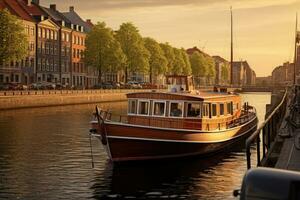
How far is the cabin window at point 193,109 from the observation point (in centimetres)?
2889

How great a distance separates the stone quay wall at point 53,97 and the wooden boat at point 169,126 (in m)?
36.7

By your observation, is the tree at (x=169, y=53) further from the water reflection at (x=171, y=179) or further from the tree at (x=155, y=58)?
the water reflection at (x=171, y=179)

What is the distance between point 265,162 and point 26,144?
835 inches

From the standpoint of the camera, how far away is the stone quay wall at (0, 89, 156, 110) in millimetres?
64925

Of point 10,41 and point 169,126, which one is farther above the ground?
Answer: point 10,41

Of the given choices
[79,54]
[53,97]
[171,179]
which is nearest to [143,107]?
→ [171,179]

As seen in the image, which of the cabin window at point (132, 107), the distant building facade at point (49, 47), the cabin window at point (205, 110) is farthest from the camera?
the distant building facade at point (49, 47)

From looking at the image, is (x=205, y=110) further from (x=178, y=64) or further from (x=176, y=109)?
(x=178, y=64)

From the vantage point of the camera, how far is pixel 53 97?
76188 mm

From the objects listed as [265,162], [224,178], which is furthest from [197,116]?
[265,162]

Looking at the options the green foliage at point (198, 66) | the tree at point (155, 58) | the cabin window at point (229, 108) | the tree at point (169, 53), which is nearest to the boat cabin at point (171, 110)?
the cabin window at point (229, 108)

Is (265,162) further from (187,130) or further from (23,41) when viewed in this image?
(23,41)

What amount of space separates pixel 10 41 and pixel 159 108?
1954 inches

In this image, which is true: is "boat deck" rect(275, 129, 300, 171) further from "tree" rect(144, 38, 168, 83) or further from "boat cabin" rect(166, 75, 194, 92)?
"tree" rect(144, 38, 168, 83)
